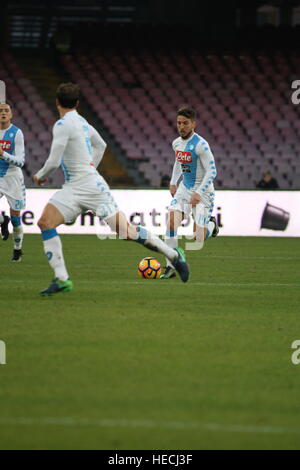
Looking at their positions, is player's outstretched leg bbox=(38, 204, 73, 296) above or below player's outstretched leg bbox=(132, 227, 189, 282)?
below

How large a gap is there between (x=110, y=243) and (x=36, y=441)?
581 inches

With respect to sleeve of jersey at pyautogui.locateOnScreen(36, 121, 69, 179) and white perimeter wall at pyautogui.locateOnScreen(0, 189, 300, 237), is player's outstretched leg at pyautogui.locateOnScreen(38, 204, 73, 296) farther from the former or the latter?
white perimeter wall at pyautogui.locateOnScreen(0, 189, 300, 237)

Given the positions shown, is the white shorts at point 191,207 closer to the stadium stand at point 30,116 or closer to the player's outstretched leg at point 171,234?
the player's outstretched leg at point 171,234

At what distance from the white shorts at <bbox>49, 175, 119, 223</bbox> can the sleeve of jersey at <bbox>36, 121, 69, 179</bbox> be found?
1.00 feet

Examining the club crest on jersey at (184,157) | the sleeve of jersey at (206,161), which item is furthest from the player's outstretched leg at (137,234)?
the club crest on jersey at (184,157)

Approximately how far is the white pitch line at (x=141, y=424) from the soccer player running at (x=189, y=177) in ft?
21.7

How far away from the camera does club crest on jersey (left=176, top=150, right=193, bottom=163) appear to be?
12359mm

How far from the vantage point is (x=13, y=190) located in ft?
47.3

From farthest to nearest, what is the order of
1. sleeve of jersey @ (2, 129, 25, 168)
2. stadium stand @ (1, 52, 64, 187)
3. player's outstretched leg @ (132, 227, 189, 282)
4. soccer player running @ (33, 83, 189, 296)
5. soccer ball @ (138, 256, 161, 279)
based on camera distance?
stadium stand @ (1, 52, 64, 187), sleeve of jersey @ (2, 129, 25, 168), soccer ball @ (138, 256, 161, 279), player's outstretched leg @ (132, 227, 189, 282), soccer player running @ (33, 83, 189, 296)

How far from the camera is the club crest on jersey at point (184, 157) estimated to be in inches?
487

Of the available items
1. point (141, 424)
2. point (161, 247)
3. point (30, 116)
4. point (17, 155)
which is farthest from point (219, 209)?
point (141, 424)

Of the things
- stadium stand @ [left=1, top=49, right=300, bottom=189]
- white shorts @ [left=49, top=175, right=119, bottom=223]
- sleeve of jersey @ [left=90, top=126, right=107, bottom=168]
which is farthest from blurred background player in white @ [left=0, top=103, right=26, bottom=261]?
stadium stand @ [left=1, top=49, right=300, bottom=189]

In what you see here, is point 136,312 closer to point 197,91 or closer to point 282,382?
point 282,382

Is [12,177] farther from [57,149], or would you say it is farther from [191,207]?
[57,149]
